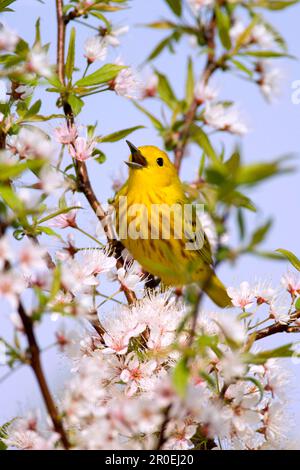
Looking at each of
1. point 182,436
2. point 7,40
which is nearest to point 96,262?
point 182,436

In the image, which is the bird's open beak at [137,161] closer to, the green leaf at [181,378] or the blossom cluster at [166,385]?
the blossom cluster at [166,385]

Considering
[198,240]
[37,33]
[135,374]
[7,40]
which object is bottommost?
[135,374]

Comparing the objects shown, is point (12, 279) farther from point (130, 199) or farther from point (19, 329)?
point (130, 199)

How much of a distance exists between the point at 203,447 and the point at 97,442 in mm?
637

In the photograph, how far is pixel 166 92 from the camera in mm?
1214

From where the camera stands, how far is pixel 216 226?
0.98m

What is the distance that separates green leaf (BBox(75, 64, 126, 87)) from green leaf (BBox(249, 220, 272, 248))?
108 cm

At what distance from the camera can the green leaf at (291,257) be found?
1.98 metres

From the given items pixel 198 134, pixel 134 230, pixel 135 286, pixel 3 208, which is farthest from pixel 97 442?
pixel 134 230

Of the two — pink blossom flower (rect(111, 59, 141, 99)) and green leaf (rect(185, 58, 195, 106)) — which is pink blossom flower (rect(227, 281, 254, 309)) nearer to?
pink blossom flower (rect(111, 59, 141, 99))

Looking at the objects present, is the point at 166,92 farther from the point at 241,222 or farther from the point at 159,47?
the point at 241,222

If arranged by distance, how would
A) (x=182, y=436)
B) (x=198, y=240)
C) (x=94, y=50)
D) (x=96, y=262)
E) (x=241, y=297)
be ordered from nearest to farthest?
(x=182, y=436) < (x=96, y=262) < (x=241, y=297) < (x=94, y=50) < (x=198, y=240)

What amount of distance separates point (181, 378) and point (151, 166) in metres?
1.84

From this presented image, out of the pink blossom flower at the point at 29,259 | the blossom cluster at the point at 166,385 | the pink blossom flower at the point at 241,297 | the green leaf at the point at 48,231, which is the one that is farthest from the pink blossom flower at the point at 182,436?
the pink blossom flower at the point at 29,259
